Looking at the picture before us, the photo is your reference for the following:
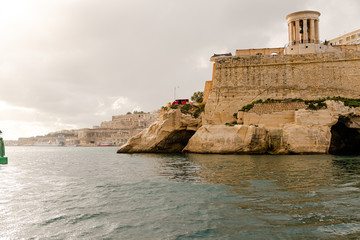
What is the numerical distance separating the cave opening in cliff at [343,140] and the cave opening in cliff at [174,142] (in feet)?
45.2

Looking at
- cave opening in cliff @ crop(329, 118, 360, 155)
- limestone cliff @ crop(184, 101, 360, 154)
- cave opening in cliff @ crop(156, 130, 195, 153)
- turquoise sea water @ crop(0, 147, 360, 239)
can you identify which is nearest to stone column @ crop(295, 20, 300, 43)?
limestone cliff @ crop(184, 101, 360, 154)

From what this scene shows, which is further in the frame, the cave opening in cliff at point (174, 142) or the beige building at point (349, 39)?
the beige building at point (349, 39)

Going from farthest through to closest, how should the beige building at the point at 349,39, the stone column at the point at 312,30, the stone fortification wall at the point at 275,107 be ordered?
the beige building at the point at 349,39 < the stone column at the point at 312,30 < the stone fortification wall at the point at 275,107

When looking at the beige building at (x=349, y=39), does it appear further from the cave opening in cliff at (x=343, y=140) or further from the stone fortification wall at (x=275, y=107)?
the stone fortification wall at (x=275, y=107)

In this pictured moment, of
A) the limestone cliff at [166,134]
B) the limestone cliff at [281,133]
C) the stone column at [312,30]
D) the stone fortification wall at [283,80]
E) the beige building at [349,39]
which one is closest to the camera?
Answer: the limestone cliff at [281,133]

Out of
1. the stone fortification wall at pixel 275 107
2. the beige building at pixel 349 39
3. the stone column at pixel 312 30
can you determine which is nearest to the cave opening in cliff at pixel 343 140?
the stone fortification wall at pixel 275 107

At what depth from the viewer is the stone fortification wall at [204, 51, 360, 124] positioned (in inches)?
1051

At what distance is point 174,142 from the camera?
99.8ft

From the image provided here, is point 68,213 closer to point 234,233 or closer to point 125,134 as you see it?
point 234,233

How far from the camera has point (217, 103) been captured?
27734 mm

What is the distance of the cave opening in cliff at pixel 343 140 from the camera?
88.3 feet

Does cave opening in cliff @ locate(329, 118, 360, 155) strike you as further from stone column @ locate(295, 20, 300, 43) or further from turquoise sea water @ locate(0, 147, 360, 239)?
Result: turquoise sea water @ locate(0, 147, 360, 239)

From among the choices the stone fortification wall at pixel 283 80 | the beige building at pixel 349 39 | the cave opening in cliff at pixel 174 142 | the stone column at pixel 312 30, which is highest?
the beige building at pixel 349 39

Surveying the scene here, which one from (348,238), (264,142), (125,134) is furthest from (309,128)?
(125,134)
